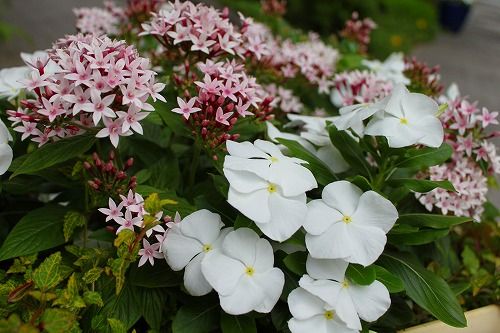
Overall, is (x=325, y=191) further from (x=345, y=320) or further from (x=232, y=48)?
(x=232, y=48)

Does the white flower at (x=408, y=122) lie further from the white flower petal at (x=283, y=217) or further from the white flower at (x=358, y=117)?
the white flower petal at (x=283, y=217)

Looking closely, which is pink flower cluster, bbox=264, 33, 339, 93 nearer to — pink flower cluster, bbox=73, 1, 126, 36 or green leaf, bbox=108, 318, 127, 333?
pink flower cluster, bbox=73, 1, 126, 36

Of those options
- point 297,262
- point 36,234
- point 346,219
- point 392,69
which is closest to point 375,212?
point 346,219

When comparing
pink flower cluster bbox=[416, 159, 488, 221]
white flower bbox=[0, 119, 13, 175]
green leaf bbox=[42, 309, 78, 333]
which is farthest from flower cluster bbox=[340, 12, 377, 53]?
green leaf bbox=[42, 309, 78, 333]

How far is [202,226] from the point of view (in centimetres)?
94

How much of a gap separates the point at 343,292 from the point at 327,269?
45mm

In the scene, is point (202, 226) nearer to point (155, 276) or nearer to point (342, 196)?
point (155, 276)

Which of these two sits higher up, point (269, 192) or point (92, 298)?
point (269, 192)

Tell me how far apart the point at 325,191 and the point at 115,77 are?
15.7 inches

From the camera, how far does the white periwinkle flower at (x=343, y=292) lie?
0.89 m

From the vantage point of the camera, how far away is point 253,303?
2.86ft

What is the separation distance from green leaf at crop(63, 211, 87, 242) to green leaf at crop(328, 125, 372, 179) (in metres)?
0.52

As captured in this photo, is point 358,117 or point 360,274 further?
point 358,117

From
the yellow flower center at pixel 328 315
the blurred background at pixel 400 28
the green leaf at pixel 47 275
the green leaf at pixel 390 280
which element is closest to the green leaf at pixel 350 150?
the green leaf at pixel 390 280
